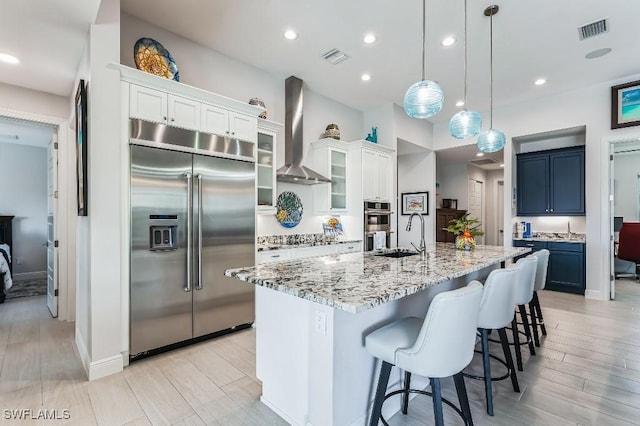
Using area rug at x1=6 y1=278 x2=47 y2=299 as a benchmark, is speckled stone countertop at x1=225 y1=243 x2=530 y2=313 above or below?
above

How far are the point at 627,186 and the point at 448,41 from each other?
19.9ft

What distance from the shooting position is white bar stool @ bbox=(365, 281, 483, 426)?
54.3 inches

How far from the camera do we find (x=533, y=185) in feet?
18.2

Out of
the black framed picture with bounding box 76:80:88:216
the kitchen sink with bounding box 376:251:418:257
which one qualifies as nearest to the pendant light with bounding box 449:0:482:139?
the kitchen sink with bounding box 376:251:418:257

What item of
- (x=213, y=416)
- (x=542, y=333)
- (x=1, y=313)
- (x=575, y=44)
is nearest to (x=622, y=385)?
(x=542, y=333)

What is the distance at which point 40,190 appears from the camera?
262 inches

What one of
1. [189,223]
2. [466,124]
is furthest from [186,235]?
[466,124]

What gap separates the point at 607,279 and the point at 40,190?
10.6 m

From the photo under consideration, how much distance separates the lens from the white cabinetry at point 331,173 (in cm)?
484

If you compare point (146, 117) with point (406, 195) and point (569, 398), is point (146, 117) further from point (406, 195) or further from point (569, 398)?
point (406, 195)

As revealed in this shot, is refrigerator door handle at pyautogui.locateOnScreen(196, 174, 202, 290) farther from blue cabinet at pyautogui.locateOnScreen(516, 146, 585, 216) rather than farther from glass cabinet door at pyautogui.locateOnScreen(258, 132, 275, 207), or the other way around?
blue cabinet at pyautogui.locateOnScreen(516, 146, 585, 216)

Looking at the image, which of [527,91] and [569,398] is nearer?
[569,398]

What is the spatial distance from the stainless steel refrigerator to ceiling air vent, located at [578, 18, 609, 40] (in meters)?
3.80

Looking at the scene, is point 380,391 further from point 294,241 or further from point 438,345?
point 294,241
